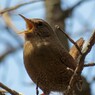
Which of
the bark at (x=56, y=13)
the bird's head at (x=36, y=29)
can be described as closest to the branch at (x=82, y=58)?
the bird's head at (x=36, y=29)

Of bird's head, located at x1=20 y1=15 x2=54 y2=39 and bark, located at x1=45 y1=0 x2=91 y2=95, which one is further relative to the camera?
bark, located at x1=45 y1=0 x2=91 y2=95

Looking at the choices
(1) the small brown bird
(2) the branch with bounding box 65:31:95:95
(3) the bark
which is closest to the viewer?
(2) the branch with bounding box 65:31:95:95

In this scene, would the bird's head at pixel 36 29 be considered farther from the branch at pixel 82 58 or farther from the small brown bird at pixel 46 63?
the branch at pixel 82 58

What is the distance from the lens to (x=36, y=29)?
363cm

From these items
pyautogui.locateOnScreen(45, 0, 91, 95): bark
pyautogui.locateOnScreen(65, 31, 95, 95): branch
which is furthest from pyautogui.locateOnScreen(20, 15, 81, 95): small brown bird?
pyautogui.locateOnScreen(45, 0, 91, 95): bark

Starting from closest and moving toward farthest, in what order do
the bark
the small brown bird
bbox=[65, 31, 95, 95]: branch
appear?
bbox=[65, 31, 95, 95]: branch
the small brown bird
the bark

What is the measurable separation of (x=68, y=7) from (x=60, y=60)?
8.46ft

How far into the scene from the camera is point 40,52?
3.26 metres

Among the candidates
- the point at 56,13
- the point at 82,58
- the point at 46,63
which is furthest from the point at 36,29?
the point at 56,13

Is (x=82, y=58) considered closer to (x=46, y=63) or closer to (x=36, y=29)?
(x=46, y=63)

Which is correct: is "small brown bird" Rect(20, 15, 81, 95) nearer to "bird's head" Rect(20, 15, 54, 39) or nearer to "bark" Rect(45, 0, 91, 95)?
"bird's head" Rect(20, 15, 54, 39)

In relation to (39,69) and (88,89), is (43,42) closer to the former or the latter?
(39,69)

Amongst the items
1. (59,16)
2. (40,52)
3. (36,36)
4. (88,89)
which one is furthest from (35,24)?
(59,16)

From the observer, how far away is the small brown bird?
125 inches
